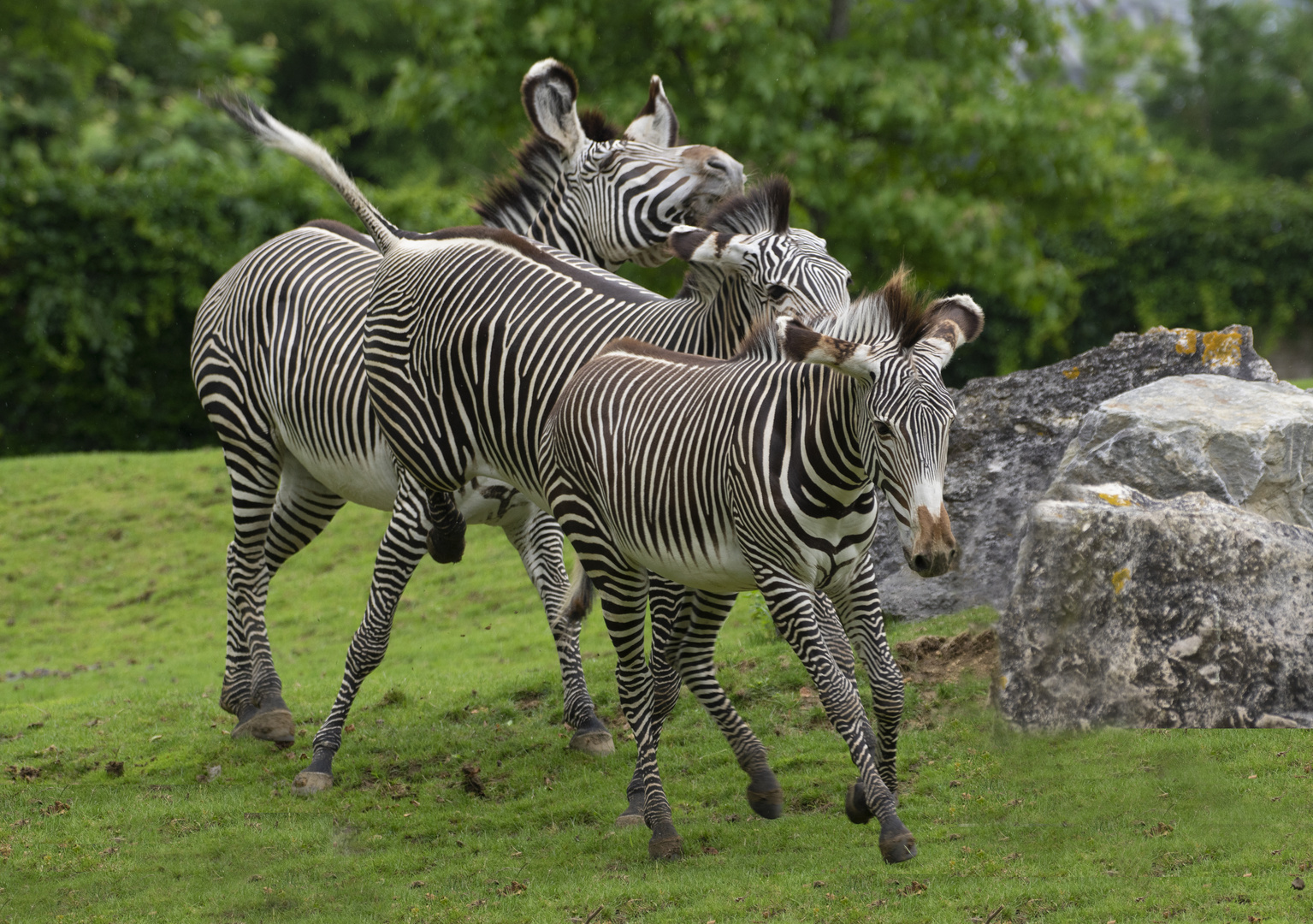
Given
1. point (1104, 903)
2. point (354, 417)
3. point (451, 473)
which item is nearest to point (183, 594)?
point (354, 417)

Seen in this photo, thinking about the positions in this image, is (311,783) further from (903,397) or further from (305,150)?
(903,397)

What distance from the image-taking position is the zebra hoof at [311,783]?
291 inches

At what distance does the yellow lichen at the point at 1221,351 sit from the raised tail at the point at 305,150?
5.13 m

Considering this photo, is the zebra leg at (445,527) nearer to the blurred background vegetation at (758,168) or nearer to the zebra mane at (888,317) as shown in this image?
the zebra mane at (888,317)

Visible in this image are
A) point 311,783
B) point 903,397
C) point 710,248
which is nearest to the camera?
point 903,397

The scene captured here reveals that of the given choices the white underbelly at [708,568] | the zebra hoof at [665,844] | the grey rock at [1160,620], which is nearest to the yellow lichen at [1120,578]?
the grey rock at [1160,620]

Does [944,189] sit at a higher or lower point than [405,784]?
higher

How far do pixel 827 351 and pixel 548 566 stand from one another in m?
3.86

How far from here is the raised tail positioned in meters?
7.16

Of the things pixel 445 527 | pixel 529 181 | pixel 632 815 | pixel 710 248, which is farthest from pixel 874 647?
pixel 529 181

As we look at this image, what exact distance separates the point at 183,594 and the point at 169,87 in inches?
594

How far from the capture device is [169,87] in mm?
25312

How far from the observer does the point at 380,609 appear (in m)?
7.46

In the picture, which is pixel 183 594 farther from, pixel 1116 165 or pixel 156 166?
pixel 1116 165
